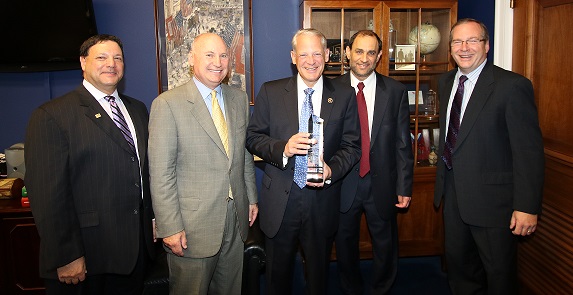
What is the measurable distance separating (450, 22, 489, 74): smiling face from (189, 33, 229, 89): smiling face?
133cm

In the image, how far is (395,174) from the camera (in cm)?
288

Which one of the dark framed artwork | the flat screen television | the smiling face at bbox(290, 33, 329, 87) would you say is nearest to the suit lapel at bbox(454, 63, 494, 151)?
the smiling face at bbox(290, 33, 329, 87)

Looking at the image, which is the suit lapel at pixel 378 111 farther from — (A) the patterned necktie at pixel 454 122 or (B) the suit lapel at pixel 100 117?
(B) the suit lapel at pixel 100 117

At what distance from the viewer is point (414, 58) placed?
359cm

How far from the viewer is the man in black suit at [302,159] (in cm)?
228

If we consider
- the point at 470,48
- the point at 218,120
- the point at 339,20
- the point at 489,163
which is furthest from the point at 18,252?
the point at 470,48

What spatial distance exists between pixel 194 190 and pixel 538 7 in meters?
2.44

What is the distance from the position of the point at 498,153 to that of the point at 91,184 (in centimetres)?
208

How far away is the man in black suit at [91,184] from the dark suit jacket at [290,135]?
60 centimetres

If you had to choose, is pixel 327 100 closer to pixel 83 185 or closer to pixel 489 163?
pixel 489 163

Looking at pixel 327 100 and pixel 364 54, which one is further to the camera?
pixel 364 54

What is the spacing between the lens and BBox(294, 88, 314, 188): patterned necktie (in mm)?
2291

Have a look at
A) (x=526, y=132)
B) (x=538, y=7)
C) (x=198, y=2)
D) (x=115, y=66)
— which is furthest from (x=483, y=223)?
(x=198, y=2)

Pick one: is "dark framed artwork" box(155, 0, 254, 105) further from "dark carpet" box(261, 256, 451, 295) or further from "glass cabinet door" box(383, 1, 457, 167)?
"dark carpet" box(261, 256, 451, 295)
